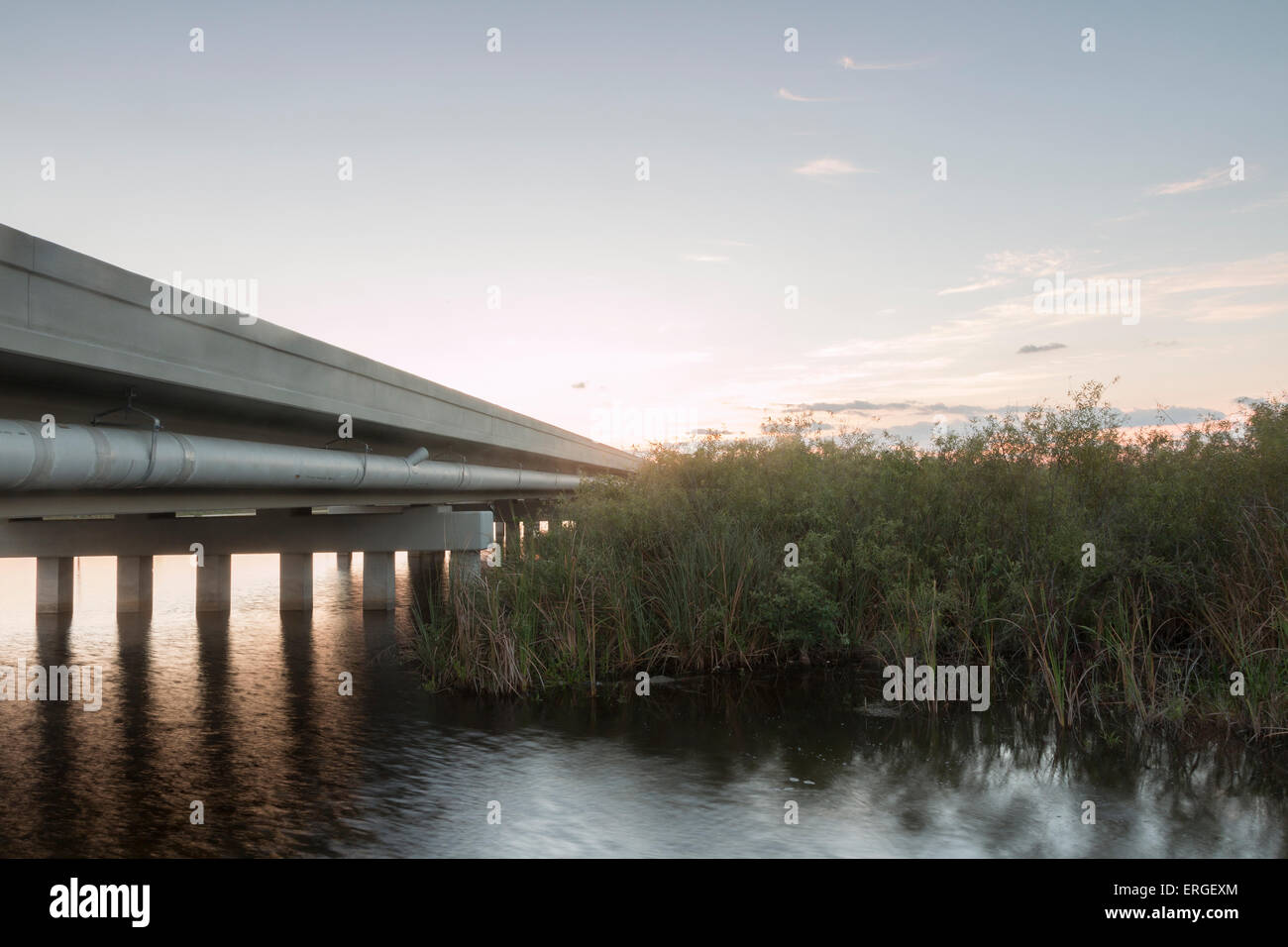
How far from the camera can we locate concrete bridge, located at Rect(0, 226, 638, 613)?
10.3 meters

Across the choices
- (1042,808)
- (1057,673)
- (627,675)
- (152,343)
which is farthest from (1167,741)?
(152,343)

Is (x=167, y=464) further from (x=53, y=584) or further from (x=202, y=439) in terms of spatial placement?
(x=53, y=584)

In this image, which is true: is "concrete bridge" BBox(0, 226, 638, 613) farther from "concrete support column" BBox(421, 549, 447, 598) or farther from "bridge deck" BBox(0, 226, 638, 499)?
"concrete support column" BBox(421, 549, 447, 598)

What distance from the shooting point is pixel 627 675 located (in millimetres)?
14812

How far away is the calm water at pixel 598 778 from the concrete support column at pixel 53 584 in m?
11.4

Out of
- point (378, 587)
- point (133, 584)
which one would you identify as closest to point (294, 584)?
point (378, 587)

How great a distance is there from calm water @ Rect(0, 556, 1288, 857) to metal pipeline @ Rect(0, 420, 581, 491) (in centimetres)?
304

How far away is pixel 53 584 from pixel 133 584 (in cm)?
193

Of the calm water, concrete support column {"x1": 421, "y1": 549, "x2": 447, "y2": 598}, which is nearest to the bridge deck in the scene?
the calm water

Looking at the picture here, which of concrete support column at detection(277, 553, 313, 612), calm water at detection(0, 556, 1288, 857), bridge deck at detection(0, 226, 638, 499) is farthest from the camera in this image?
concrete support column at detection(277, 553, 313, 612)

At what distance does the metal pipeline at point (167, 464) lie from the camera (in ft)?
32.0

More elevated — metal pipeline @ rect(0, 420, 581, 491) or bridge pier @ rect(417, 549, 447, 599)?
metal pipeline @ rect(0, 420, 581, 491)

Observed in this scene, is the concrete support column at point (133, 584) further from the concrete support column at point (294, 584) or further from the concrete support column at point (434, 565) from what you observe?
the concrete support column at point (434, 565)
